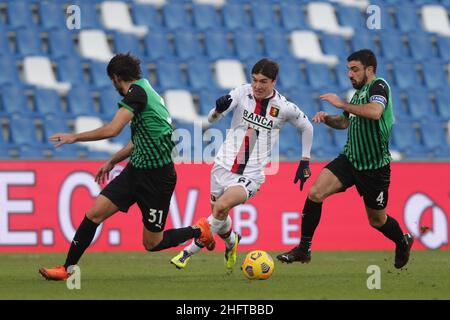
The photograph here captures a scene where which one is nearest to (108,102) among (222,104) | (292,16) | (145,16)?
(145,16)

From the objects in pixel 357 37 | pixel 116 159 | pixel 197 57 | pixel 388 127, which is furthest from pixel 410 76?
pixel 116 159

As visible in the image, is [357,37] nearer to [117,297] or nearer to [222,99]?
[222,99]

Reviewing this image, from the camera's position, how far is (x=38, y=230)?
14531mm

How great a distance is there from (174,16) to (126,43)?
1365 mm

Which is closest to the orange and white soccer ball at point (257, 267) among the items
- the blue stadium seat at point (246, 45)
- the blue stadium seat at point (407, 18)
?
the blue stadium seat at point (246, 45)

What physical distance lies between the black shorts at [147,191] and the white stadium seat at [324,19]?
38.5 feet

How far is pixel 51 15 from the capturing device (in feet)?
62.1

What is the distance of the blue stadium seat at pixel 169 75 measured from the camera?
61.8ft

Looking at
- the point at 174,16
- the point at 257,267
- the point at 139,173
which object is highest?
the point at 174,16

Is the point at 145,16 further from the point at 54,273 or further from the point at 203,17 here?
the point at 54,273

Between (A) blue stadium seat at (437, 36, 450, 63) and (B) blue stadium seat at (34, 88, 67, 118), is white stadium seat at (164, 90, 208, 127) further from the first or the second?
(A) blue stadium seat at (437, 36, 450, 63)

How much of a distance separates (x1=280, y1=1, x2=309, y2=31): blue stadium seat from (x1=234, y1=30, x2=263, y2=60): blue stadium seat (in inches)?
39.4

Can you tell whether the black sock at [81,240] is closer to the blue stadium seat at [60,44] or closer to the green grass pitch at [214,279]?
the green grass pitch at [214,279]

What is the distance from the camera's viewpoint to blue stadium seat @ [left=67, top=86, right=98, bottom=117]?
17784mm
